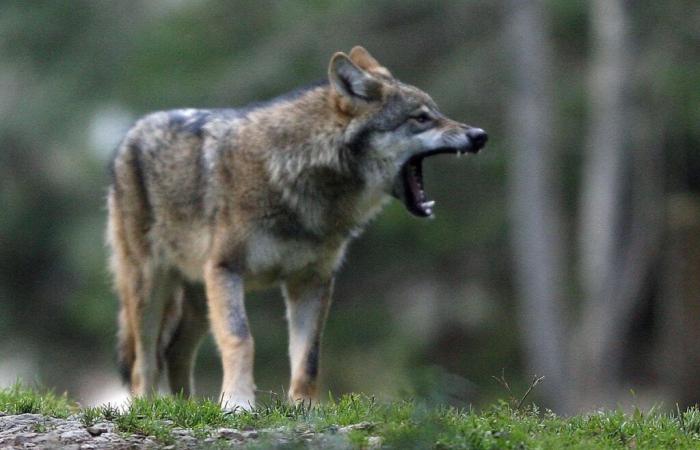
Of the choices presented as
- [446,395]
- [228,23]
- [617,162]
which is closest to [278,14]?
[228,23]

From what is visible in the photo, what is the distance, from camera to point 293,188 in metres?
9.72

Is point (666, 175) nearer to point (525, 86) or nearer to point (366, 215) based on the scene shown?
point (525, 86)

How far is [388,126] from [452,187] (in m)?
14.8

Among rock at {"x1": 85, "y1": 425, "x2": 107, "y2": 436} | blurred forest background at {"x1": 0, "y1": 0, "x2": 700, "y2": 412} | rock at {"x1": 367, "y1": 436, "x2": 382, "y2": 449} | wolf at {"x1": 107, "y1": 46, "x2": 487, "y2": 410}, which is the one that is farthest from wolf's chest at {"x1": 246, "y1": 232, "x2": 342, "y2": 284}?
blurred forest background at {"x1": 0, "y1": 0, "x2": 700, "y2": 412}

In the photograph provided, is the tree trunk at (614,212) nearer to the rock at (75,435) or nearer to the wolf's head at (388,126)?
the wolf's head at (388,126)

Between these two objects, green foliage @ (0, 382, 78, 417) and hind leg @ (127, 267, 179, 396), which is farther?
A: hind leg @ (127, 267, 179, 396)

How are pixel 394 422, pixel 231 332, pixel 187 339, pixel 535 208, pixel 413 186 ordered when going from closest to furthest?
pixel 394 422 → pixel 231 332 → pixel 413 186 → pixel 187 339 → pixel 535 208

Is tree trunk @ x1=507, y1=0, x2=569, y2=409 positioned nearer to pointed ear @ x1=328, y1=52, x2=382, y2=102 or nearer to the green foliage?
pointed ear @ x1=328, y1=52, x2=382, y2=102

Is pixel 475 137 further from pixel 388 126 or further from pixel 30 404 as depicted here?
pixel 30 404

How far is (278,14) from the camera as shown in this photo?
82.2ft

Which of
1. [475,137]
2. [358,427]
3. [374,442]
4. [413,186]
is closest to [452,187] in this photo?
[413,186]

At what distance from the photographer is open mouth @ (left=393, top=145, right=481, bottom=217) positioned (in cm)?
963

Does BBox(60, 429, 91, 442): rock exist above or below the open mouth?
below

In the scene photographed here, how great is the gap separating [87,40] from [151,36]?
5.51 ft
